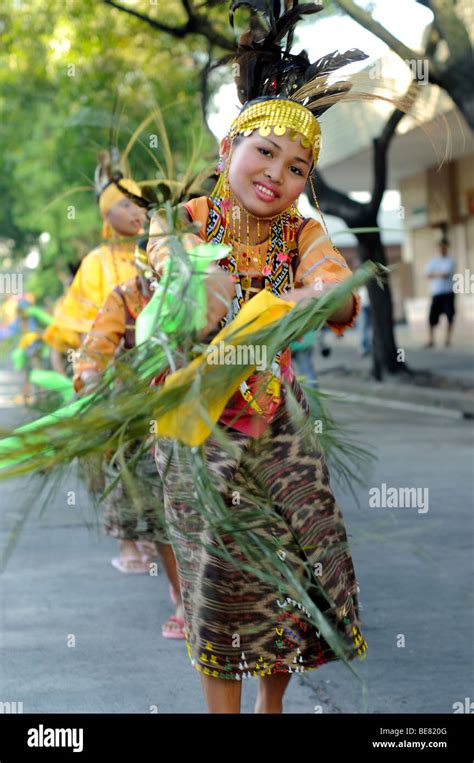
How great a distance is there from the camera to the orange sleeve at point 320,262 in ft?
10.9

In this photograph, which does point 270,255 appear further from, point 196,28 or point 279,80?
point 196,28

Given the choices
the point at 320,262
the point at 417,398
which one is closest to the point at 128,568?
the point at 320,262

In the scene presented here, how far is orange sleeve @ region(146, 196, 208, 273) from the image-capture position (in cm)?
311

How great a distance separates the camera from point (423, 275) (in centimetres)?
3241

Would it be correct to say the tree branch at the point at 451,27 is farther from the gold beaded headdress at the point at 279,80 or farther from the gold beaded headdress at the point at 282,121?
the gold beaded headdress at the point at 282,121

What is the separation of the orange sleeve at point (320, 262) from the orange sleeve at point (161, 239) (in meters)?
0.29

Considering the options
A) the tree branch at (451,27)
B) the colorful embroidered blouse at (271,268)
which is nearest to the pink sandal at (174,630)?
the colorful embroidered blouse at (271,268)

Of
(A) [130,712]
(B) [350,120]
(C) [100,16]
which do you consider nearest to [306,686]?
(A) [130,712]

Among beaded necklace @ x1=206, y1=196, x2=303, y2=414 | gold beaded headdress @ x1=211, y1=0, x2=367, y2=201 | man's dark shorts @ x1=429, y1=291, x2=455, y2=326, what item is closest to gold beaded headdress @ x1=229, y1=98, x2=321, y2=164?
gold beaded headdress @ x1=211, y1=0, x2=367, y2=201

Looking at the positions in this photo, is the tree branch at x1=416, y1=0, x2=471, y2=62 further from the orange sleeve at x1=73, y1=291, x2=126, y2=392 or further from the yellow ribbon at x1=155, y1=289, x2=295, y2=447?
the yellow ribbon at x1=155, y1=289, x2=295, y2=447

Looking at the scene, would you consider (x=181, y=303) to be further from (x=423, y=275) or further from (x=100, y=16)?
(x=423, y=275)

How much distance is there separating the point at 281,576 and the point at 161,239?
94 cm

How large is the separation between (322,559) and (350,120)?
2606cm

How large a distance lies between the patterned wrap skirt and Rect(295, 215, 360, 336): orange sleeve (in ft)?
0.96
